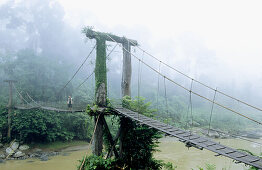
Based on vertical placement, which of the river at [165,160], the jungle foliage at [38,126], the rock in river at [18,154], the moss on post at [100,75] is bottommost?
the river at [165,160]

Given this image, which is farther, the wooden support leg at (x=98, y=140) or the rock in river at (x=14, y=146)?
the rock in river at (x=14, y=146)

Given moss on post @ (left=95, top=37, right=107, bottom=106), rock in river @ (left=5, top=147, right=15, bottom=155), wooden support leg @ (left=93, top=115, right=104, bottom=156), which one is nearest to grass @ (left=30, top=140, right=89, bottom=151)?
rock in river @ (left=5, top=147, right=15, bottom=155)

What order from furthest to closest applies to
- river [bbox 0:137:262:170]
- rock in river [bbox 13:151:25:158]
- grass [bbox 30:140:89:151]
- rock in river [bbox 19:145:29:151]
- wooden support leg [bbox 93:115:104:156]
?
grass [bbox 30:140:89:151] < rock in river [bbox 19:145:29:151] < rock in river [bbox 13:151:25:158] < river [bbox 0:137:262:170] < wooden support leg [bbox 93:115:104:156]

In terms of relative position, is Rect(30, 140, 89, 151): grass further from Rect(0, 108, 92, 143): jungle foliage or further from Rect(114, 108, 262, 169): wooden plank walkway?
Rect(114, 108, 262, 169): wooden plank walkway

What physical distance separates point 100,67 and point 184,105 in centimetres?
1868

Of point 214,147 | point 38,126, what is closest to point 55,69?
point 38,126

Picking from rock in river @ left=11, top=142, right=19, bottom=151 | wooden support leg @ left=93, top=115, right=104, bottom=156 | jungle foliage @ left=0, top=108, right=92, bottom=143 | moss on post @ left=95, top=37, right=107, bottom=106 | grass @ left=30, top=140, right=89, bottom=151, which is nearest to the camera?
wooden support leg @ left=93, top=115, right=104, bottom=156

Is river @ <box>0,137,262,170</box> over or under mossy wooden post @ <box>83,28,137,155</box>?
under

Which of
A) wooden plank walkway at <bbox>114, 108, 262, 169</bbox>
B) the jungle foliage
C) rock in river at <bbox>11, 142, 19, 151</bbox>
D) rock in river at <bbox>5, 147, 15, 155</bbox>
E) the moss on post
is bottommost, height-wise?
rock in river at <bbox>5, 147, 15, 155</bbox>

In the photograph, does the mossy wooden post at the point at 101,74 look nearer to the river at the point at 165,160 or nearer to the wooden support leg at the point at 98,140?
the wooden support leg at the point at 98,140

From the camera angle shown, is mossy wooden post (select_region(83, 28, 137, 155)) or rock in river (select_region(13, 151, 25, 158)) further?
rock in river (select_region(13, 151, 25, 158))

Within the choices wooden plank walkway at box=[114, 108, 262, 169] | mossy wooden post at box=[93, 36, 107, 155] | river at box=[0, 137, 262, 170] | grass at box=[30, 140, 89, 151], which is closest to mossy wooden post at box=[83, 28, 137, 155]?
mossy wooden post at box=[93, 36, 107, 155]

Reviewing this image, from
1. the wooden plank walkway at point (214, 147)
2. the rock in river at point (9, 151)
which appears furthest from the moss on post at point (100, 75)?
the rock in river at point (9, 151)

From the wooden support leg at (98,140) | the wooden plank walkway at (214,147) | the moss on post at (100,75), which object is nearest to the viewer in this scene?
the wooden plank walkway at (214,147)
